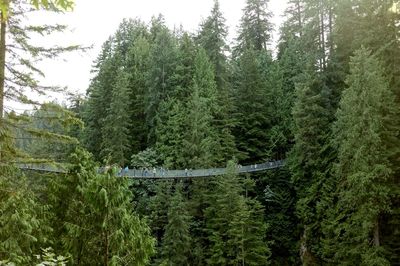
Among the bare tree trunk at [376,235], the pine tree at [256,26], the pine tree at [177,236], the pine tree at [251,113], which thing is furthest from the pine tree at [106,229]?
the pine tree at [256,26]

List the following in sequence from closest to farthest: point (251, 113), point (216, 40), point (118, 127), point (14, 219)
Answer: point (14, 219) < point (118, 127) < point (251, 113) < point (216, 40)

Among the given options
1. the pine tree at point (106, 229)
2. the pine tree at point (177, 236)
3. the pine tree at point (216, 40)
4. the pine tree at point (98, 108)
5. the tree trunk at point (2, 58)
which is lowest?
the pine tree at point (177, 236)

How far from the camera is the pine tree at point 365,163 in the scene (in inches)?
811

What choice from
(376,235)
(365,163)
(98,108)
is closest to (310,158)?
(365,163)

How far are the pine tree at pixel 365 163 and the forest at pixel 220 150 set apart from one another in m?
0.08

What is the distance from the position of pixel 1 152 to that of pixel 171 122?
88.8ft

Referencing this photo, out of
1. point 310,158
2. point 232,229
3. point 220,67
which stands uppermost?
point 220,67

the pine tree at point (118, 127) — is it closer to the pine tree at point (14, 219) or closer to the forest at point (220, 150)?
the forest at point (220, 150)

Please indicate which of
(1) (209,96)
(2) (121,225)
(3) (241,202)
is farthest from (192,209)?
(2) (121,225)

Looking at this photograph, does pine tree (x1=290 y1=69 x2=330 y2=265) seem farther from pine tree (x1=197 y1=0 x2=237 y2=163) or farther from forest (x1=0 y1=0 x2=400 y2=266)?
pine tree (x1=197 y1=0 x2=237 y2=163)

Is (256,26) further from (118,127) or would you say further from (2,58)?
(2,58)

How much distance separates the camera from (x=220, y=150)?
34.8 meters

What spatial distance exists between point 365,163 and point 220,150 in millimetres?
15244

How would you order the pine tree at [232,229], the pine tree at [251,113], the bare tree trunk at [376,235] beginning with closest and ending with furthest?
the bare tree trunk at [376,235] → the pine tree at [232,229] → the pine tree at [251,113]
